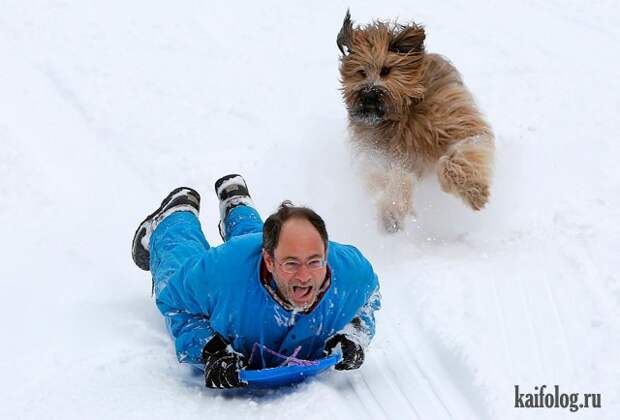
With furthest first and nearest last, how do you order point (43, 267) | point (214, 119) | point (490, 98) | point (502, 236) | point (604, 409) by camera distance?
point (490, 98) → point (214, 119) → point (502, 236) → point (43, 267) → point (604, 409)

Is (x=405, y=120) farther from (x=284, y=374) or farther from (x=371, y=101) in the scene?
(x=284, y=374)

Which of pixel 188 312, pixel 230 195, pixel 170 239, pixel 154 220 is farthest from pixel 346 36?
pixel 188 312

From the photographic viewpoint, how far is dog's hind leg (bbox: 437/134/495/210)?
15.6 feet

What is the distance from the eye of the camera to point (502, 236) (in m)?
4.67

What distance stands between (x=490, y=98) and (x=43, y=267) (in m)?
3.93

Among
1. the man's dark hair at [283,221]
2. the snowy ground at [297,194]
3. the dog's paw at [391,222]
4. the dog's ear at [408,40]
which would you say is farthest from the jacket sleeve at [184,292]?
the dog's ear at [408,40]

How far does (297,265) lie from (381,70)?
2.25 meters

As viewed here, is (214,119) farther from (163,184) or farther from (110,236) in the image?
(110,236)

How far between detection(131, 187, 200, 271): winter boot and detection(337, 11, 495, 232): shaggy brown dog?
1.37 metres

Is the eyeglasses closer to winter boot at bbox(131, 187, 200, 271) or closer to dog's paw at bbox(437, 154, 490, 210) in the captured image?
winter boot at bbox(131, 187, 200, 271)

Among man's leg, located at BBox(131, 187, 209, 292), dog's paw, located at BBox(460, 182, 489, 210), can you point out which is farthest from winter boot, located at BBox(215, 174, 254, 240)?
dog's paw, located at BBox(460, 182, 489, 210)

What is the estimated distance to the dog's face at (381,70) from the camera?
15.9ft

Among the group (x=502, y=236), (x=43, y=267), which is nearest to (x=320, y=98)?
(x=502, y=236)

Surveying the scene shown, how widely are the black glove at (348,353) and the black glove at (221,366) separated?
393mm
